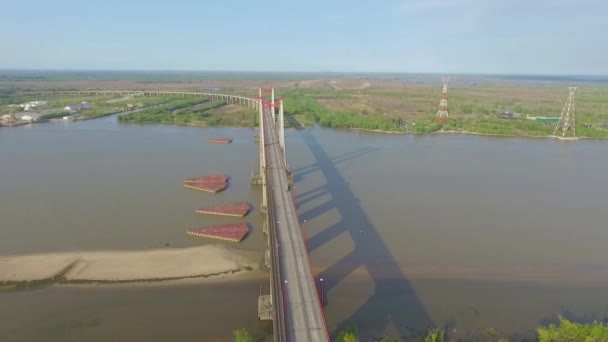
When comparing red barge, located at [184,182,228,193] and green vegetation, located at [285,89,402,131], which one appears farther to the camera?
green vegetation, located at [285,89,402,131]

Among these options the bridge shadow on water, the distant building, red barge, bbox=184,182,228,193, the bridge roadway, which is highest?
the distant building

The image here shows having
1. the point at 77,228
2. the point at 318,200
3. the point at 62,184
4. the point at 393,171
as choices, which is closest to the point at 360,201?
the point at 318,200

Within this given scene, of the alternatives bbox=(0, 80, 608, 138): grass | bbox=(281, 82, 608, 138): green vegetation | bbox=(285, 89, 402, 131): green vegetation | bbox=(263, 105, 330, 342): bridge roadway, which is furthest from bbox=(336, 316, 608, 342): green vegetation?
bbox=(285, 89, 402, 131): green vegetation

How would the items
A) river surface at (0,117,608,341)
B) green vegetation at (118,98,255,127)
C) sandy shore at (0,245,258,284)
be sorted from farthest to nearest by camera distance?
green vegetation at (118,98,255,127), sandy shore at (0,245,258,284), river surface at (0,117,608,341)

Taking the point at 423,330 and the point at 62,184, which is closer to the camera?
the point at 423,330

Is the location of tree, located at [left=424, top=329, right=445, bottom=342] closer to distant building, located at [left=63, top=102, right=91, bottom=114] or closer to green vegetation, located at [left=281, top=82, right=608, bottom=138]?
green vegetation, located at [left=281, top=82, right=608, bottom=138]

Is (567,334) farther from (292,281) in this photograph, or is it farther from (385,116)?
(385,116)

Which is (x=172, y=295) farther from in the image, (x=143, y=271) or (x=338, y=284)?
(x=338, y=284)
